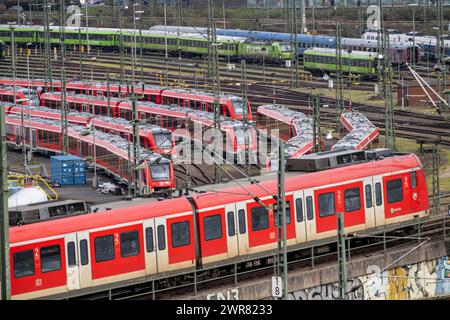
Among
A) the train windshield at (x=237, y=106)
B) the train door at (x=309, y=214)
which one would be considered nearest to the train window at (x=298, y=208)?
the train door at (x=309, y=214)

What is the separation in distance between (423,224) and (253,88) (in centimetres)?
5968

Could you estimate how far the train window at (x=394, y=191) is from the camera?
39.5 metres

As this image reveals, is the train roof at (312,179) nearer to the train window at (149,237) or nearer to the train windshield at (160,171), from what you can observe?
the train window at (149,237)

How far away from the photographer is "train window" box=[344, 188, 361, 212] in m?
38.2

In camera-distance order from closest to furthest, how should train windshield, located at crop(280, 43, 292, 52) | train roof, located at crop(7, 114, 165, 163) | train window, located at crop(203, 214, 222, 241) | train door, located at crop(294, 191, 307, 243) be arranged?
train window, located at crop(203, 214, 222, 241), train door, located at crop(294, 191, 307, 243), train roof, located at crop(7, 114, 165, 163), train windshield, located at crop(280, 43, 292, 52)

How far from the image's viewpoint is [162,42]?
12338 cm

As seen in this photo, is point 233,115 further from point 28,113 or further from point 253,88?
point 253,88

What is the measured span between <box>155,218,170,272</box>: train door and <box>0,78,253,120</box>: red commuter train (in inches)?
1521

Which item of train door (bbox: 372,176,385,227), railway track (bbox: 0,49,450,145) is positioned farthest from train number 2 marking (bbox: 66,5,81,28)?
train door (bbox: 372,176,385,227)

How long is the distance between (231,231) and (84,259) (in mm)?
5319

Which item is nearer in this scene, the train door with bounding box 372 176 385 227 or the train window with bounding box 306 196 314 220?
the train window with bounding box 306 196 314 220

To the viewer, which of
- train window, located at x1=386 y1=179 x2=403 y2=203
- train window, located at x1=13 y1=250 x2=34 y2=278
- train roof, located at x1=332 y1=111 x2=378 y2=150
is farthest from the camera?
train roof, located at x1=332 y1=111 x2=378 y2=150

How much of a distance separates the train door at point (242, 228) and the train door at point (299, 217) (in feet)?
6.16

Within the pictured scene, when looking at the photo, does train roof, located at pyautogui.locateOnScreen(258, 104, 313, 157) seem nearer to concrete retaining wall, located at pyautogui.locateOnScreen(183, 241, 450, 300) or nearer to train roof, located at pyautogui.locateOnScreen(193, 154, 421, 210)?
train roof, located at pyautogui.locateOnScreen(193, 154, 421, 210)
